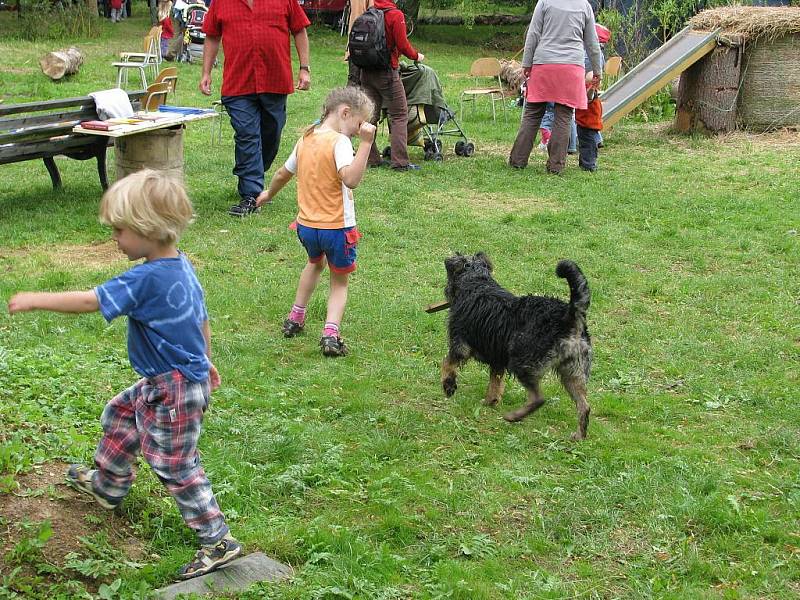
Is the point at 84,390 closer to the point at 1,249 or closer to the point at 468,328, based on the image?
the point at 468,328

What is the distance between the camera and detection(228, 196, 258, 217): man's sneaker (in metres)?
9.27

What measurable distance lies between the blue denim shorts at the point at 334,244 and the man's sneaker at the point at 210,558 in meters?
2.61

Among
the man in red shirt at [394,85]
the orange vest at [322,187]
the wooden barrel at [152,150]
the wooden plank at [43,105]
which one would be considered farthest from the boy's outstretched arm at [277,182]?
the man in red shirt at [394,85]

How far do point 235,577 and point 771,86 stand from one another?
12.3 meters

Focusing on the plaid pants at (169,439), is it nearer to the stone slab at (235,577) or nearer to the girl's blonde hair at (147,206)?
the stone slab at (235,577)

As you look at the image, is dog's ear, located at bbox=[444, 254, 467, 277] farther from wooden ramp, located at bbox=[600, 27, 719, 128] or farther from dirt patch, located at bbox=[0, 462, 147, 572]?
wooden ramp, located at bbox=[600, 27, 719, 128]

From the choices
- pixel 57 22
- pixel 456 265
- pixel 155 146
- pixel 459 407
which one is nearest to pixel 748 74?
pixel 155 146

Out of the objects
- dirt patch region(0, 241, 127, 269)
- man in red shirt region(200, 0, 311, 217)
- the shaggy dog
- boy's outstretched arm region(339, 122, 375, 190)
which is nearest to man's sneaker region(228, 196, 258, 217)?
man in red shirt region(200, 0, 311, 217)

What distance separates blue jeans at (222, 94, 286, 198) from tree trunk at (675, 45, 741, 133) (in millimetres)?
6921

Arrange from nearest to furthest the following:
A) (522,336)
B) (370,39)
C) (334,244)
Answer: (522,336) < (334,244) < (370,39)

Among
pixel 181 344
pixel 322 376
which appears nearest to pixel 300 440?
pixel 322 376

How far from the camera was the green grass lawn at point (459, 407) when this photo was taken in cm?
383

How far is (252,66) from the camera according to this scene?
9031mm

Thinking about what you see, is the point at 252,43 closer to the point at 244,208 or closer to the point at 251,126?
the point at 251,126
